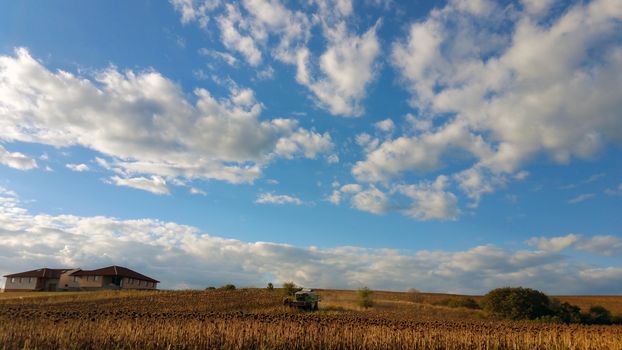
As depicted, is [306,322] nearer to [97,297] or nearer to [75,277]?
[97,297]

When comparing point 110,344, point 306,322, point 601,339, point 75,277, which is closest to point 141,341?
point 110,344

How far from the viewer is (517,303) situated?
53.8 metres

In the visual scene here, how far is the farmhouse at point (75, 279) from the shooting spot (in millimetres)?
83250

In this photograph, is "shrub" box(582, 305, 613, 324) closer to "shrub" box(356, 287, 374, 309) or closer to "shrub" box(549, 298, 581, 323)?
"shrub" box(549, 298, 581, 323)

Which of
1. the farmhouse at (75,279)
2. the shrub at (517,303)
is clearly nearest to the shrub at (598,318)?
the shrub at (517,303)

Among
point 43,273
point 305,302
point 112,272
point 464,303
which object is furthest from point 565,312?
point 43,273

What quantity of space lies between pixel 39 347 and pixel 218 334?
6.81 meters

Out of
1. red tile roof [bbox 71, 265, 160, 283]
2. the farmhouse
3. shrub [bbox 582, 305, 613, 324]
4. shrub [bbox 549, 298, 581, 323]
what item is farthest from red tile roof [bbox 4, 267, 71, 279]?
shrub [bbox 582, 305, 613, 324]

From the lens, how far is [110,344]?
19.1 m

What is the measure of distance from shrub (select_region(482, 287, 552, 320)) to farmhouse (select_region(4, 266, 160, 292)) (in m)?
61.8

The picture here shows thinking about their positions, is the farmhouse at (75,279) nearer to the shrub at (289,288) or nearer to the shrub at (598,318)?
the shrub at (289,288)

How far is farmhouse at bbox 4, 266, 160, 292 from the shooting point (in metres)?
83.2

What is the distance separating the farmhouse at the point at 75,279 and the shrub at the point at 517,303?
203 feet

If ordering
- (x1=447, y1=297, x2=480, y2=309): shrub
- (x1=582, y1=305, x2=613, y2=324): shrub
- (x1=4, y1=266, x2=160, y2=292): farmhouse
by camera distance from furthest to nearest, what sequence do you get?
1. (x1=4, y1=266, x2=160, y2=292): farmhouse
2. (x1=447, y1=297, x2=480, y2=309): shrub
3. (x1=582, y1=305, x2=613, y2=324): shrub
